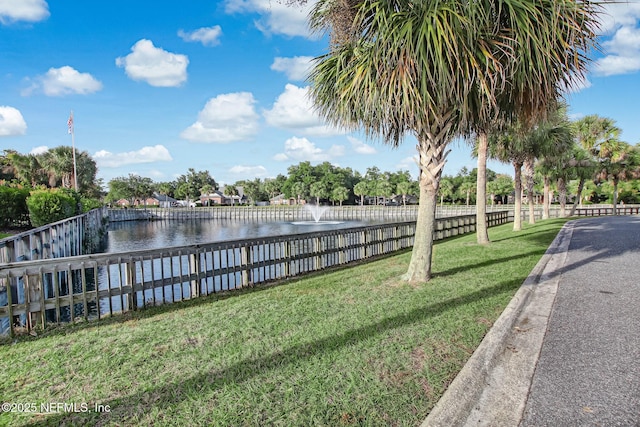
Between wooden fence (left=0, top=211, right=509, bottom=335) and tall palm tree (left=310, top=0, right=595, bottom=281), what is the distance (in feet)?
8.93

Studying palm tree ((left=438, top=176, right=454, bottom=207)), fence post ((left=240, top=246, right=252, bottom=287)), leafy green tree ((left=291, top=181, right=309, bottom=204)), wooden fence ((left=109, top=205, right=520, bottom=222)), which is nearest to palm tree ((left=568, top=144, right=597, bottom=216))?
fence post ((left=240, top=246, right=252, bottom=287))

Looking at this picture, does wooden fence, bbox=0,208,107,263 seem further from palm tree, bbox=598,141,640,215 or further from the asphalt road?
palm tree, bbox=598,141,640,215

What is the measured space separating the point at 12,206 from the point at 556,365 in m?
20.7

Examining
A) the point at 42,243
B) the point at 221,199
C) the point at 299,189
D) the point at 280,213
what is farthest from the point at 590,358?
the point at 221,199

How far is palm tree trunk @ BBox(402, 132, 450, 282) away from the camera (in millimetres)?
7012

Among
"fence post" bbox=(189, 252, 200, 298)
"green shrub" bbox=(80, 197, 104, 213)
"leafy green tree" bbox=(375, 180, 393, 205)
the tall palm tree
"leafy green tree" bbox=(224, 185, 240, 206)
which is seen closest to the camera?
the tall palm tree

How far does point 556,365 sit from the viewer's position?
3586 mm

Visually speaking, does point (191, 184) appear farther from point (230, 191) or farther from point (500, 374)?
point (500, 374)

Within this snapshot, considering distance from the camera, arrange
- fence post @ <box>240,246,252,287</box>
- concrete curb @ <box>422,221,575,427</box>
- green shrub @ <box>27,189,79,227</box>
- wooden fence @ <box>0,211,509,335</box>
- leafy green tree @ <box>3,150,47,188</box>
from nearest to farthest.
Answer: concrete curb @ <box>422,221,575,427</box>
wooden fence @ <box>0,211,509,335</box>
fence post @ <box>240,246,252,287</box>
green shrub @ <box>27,189,79,227</box>
leafy green tree @ <box>3,150,47,188</box>

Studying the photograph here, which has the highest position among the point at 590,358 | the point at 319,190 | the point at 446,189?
the point at 319,190

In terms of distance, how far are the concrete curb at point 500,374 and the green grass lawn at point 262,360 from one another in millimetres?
125

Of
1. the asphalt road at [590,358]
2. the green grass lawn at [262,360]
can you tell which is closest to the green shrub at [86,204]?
the green grass lawn at [262,360]

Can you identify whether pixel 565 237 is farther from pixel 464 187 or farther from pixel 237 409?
pixel 464 187

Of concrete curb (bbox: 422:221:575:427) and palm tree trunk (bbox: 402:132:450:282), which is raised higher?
palm tree trunk (bbox: 402:132:450:282)
